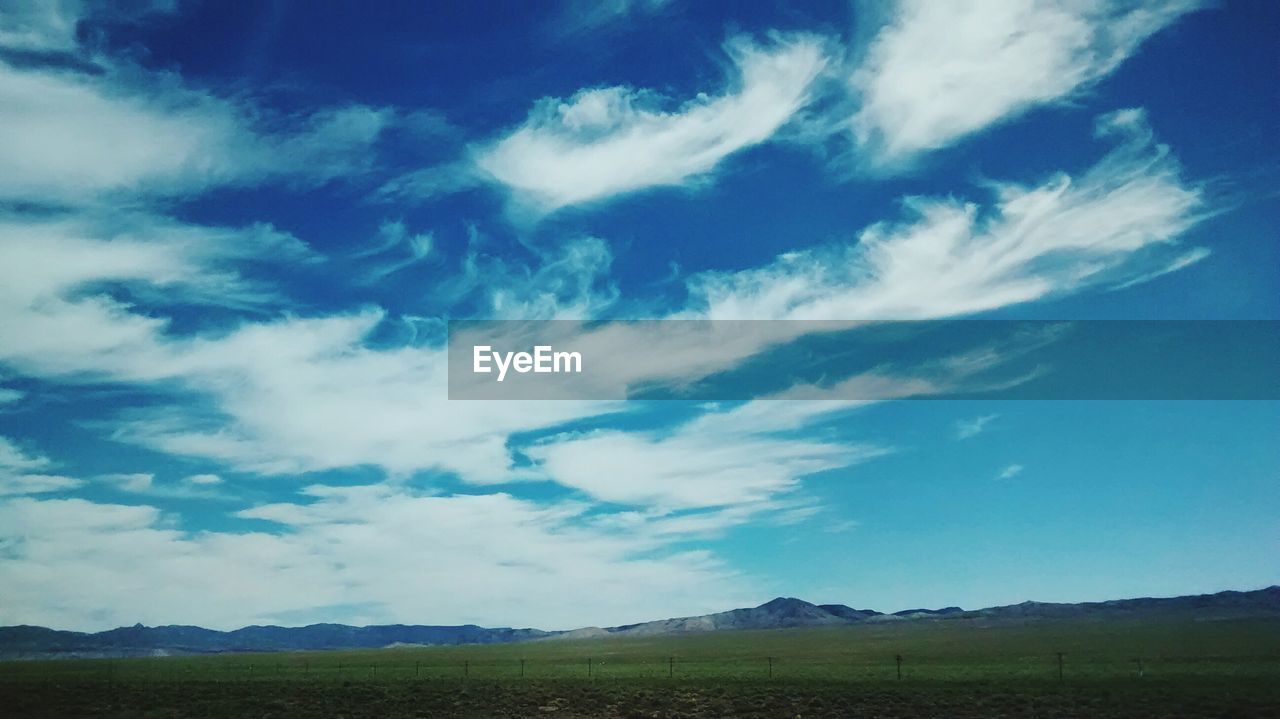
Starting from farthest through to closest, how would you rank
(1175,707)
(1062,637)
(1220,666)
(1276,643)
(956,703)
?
(1062,637) < (1276,643) < (1220,666) < (956,703) < (1175,707)

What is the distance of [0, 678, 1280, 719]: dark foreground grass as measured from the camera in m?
45.0

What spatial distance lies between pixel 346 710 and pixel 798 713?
24.5m

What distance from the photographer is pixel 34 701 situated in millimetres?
52406

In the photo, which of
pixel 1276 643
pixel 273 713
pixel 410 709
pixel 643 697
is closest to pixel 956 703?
pixel 643 697

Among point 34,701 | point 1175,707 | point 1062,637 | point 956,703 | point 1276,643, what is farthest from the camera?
point 1062,637

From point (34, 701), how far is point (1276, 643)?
133 meters

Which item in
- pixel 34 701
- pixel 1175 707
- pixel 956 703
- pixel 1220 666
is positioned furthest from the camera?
pixel 1220 666

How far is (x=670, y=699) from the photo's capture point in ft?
170

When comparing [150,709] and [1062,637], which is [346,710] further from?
[1062,637]

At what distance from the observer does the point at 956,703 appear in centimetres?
4759

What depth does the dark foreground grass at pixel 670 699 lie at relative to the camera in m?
45.0

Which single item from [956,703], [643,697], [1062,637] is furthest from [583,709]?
[1062,637]

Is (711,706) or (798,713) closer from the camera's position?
(798,713)

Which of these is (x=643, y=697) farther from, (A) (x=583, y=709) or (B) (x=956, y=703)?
(B) (x=956, y=703)
